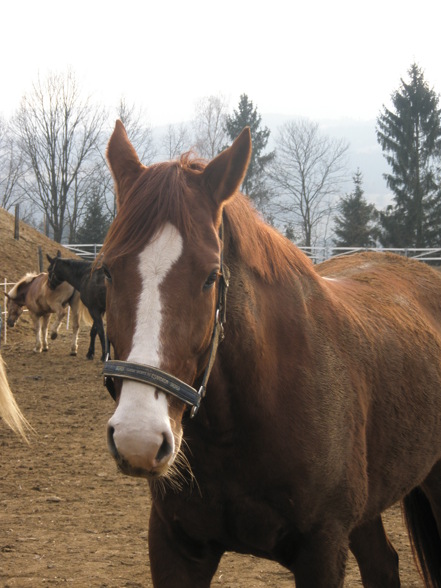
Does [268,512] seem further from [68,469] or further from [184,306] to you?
[68,469]

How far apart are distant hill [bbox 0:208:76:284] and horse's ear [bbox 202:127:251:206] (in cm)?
2128

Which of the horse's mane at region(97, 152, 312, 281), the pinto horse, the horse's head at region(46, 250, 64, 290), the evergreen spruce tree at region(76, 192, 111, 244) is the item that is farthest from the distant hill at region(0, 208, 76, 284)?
the horse's mane at region(97, 152, 312, 281)

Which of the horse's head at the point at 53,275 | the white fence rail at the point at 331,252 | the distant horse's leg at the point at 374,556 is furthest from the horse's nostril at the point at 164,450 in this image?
the white fence rail at the point at 331,252

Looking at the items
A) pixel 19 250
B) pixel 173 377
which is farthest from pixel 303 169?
pixel 173 377

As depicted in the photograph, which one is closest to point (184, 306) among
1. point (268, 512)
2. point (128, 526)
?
point (268, 512)

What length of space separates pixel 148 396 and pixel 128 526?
3.37 meters

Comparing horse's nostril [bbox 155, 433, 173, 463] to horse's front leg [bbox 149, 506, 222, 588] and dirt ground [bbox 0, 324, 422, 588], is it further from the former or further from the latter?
dirt ground [bbox 0, 324, 422, 588]

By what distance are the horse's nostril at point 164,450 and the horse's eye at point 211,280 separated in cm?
48

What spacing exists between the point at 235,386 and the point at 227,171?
719 mm

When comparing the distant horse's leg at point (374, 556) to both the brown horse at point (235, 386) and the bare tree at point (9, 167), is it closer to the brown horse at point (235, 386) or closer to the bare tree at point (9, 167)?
the brown horse at point (235, 386)

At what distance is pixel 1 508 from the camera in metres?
5.11

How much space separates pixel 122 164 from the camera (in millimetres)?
2305

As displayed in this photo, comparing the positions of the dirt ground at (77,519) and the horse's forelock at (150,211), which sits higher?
the horse's forelock at (150,211)

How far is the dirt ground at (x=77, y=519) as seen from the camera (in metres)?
3.97
